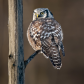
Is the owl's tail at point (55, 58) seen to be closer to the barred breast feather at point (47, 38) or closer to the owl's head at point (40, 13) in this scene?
the barred breast feather at point (47, 38)

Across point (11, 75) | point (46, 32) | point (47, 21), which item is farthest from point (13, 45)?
point (47, 21)

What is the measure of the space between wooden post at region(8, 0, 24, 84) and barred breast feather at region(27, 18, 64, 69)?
9.6 inches

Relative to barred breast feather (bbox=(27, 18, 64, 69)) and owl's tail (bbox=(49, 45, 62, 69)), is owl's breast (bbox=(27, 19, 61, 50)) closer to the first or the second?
barred breast feather (bbox=(27, 18, 64, 69))

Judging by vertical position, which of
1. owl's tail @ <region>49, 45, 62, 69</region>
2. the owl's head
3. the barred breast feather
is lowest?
owl's tail @ <region>49, 45, 62, 69</region>

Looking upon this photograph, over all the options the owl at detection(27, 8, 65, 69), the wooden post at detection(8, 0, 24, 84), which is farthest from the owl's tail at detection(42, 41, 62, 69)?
the wooden post at detection(8, 0, 24, 84)

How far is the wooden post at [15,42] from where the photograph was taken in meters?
1.01

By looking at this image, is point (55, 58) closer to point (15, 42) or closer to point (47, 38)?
point (47, 38)

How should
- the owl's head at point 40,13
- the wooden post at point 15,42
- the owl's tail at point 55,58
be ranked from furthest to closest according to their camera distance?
1. the owl's head at point 40,13
2. the owl's tail at point 55,58
3. the wooden post at point 15,42

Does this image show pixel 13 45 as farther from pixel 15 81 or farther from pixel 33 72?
pixel 33 72

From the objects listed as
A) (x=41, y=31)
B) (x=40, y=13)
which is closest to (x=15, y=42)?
(x=41, y=31)

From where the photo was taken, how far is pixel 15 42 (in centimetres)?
103

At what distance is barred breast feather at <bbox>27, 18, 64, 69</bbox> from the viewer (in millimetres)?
1202

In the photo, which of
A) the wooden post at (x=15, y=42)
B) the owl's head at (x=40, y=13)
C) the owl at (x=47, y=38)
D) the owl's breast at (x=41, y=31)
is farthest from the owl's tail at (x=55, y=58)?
the owl's head at (x=40, y=13)

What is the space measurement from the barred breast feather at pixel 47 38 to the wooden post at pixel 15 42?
243mm
